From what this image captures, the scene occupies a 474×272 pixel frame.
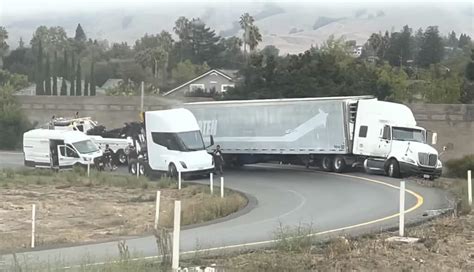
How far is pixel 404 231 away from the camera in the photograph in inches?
650

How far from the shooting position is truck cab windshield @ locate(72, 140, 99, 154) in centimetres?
4600

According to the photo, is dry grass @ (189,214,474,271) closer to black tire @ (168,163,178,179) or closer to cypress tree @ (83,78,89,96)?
black tire @ (168,163,178,179)

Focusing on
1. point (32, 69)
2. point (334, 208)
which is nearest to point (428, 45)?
point (32, 69)

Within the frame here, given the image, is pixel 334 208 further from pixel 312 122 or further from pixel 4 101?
pixel 4 101

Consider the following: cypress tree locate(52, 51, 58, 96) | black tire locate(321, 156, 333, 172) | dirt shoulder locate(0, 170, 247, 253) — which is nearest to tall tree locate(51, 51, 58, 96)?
cypress tree locate(52, 51, 58, 96)

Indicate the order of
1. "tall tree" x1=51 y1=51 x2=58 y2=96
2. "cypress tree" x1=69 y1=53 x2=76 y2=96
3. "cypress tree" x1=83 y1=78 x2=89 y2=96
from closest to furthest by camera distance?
"tall tree" x1=51 y1=51 x2=58 y2=96
"cypress tree" x1=69 y1=53 x2=76 y2=96
"cypress tree" x1=83 y1=78 x2=89 y2=96

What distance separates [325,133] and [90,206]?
15.3m

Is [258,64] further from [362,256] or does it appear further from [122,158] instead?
[362,256]

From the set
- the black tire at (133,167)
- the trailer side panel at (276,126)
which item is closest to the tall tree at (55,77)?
the black tire at (133,167)

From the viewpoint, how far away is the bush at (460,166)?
4434 cm

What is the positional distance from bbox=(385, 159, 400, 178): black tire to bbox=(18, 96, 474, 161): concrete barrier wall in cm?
1288

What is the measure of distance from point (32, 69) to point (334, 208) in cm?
6782

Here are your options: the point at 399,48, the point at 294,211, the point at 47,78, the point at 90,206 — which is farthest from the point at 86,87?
the point at 294,211

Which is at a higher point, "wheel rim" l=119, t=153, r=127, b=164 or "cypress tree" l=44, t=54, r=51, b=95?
"cypress tree" l=44, t=54, r=51, b=95
